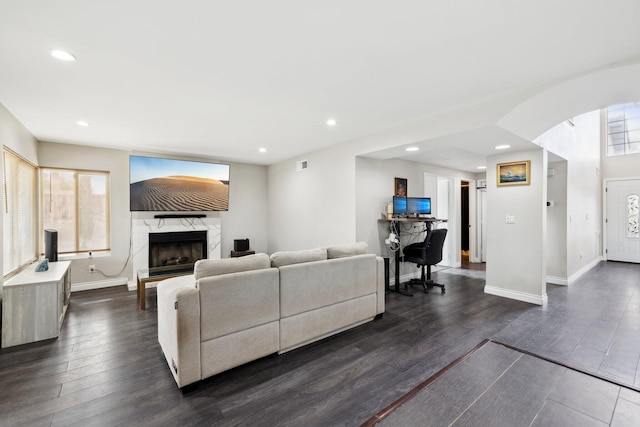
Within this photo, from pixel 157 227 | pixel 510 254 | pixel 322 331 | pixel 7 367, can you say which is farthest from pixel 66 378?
pixel 510 254

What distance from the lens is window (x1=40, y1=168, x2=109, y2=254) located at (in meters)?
4.49

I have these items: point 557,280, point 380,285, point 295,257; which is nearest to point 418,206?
point 380,285

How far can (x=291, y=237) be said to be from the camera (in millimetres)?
5953

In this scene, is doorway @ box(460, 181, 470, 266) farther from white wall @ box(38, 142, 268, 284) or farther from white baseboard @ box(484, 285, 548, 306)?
white wall @ box(38, 142, 268, 284)

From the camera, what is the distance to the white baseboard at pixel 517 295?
385 centimetres

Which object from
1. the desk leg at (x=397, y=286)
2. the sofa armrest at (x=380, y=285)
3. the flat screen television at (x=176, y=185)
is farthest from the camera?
the flat screen television at (x=176, y=185)

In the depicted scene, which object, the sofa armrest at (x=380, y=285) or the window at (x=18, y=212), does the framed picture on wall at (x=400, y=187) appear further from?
the window at (x=18, y=212)

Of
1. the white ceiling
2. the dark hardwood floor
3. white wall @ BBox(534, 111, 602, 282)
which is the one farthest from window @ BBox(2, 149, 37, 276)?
white wall @ BBox(534, 111, 602, 282)

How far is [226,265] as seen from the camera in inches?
92.2

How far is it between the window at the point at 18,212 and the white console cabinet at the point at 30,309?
0.55 m

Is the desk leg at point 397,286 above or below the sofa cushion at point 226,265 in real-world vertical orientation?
below

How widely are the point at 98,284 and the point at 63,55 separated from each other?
406 cm

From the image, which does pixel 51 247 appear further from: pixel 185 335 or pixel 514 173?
pixel 514 173

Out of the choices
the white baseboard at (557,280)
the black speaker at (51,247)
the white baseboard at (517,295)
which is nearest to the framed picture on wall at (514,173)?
the white baseboard at (517,295)
